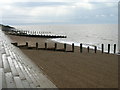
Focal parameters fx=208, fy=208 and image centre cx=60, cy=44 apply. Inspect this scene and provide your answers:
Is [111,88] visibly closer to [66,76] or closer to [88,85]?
[88,85]

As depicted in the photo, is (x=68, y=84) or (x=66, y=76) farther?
(x=66, y=76)

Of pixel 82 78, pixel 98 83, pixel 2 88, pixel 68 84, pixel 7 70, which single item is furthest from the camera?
pixel 82 78

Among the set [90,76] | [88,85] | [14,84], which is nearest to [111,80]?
[90,76]

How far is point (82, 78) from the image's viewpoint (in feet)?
29.5

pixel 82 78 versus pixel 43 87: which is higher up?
pixel 43 87

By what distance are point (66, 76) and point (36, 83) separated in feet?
13.9

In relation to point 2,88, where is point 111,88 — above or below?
below

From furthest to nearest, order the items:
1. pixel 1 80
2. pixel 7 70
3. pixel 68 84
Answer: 1. pixel 68 84
2. pixel 7 70
3. pixel 1 80

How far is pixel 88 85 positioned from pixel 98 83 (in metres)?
0.64

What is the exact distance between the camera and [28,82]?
502 cm

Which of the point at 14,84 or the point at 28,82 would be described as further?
the point at 28,82

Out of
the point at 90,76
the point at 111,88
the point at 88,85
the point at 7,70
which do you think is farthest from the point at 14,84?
the point at 90,76

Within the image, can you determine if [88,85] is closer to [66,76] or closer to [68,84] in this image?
[68,84]

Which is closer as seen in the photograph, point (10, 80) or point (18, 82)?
point (18, 82)
